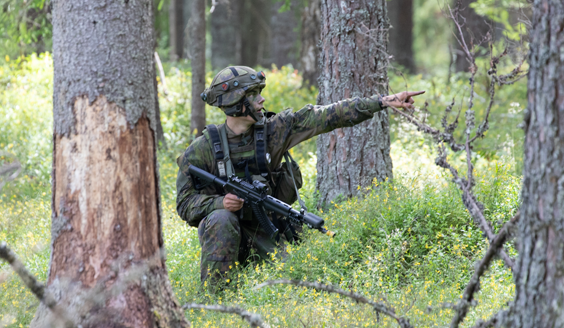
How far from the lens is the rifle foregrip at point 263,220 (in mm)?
4156

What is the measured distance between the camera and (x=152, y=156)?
271 centimetres

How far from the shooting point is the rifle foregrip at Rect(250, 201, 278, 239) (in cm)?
416

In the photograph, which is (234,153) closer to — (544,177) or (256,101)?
(256,101)

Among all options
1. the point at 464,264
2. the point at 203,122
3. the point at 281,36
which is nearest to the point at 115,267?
the point at 464,264

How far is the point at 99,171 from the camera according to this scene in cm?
255

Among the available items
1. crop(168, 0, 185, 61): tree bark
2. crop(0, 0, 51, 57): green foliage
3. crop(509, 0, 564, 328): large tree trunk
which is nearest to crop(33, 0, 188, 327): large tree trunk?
crop(509, 0, 564, 328): large tree trunk

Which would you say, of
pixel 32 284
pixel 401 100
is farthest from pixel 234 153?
pixel 32 284

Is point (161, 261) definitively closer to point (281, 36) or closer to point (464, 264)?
point (464, 264)

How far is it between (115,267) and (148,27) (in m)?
1.30

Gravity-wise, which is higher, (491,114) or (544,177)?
(544,177)

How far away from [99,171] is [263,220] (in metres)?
1.89

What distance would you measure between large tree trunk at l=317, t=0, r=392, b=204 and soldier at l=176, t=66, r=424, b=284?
826 mm

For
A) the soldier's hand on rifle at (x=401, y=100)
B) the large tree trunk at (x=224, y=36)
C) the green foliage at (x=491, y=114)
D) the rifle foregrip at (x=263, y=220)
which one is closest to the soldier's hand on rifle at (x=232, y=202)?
the rifle foregrip at (x=263, y=220)

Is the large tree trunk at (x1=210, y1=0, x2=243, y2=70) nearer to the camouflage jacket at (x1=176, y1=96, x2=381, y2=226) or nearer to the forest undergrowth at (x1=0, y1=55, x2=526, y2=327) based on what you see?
the forest undergrowth at (x1=0, y1=55, x2=526, y2=327)
